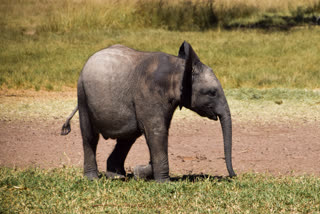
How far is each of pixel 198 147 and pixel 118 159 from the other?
2.06 meters

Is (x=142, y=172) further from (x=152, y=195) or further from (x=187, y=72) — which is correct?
(x=187, y=72)

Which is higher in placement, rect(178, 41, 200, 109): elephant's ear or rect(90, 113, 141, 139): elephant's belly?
rect(178, 41, 200, 109): elephant's ear

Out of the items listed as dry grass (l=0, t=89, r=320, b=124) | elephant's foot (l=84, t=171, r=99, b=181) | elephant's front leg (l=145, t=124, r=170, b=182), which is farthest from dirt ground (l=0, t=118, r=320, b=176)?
elephant's front leg (l=145, t=124, r=170, b=182)

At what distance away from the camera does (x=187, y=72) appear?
205 inches

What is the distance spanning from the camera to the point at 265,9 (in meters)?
23.3

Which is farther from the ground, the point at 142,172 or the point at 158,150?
the point at 158,150

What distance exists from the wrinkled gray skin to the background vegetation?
686 cm

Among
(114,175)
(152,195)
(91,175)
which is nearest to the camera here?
(152,195)

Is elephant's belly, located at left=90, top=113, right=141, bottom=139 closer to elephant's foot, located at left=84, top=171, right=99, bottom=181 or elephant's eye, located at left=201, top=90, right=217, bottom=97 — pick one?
elephant's foot, located at left=84, top=171, right=99, bottom=181

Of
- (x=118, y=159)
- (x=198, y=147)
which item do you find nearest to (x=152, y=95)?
(x=118, y=159)

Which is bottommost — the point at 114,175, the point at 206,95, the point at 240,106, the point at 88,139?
the point at 240,106

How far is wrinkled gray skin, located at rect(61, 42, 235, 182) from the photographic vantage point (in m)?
5.26

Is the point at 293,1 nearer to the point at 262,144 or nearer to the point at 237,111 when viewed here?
the point at 237,111

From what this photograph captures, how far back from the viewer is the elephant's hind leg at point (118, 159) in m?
5.96
